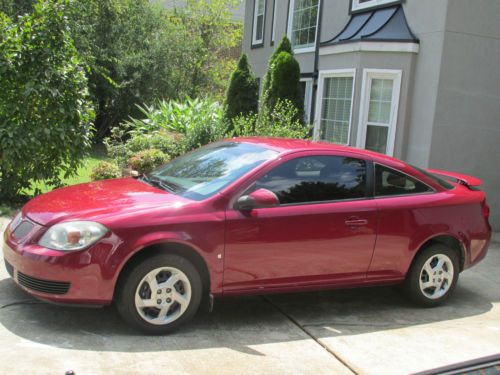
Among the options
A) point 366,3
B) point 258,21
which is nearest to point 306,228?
point 366,3

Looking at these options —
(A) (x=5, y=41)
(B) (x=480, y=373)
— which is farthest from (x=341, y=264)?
(A) (x=5, y=41)

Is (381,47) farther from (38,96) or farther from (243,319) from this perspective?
(243,319)

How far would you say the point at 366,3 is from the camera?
1142 cm

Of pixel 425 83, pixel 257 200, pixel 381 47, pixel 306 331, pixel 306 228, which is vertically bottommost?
pixel 306 331

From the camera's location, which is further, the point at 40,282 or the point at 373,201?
the point at 373,201

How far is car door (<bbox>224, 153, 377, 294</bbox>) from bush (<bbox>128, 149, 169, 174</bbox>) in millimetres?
5181

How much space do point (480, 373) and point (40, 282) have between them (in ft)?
11.1

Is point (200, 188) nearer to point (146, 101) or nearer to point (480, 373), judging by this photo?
point (480, 373)

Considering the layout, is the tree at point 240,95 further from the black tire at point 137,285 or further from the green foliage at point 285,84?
the black tire at point 137,285

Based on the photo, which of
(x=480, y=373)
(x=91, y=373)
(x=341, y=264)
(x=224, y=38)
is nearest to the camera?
(x=480, y=373)

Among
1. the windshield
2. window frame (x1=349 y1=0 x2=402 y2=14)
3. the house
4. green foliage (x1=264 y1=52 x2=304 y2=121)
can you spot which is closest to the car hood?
the windshield

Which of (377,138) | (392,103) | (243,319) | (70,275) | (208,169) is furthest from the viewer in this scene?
(377,138)

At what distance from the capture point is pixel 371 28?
35.3 ft

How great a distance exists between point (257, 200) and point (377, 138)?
21.2 feet
